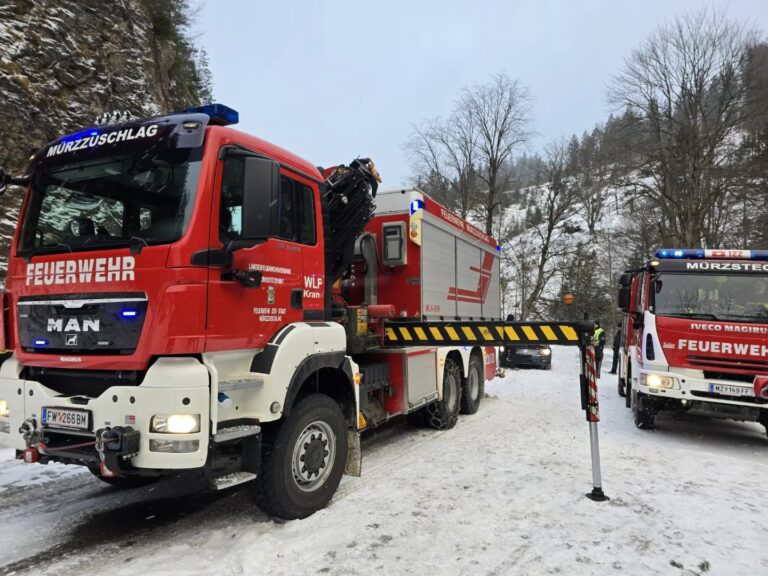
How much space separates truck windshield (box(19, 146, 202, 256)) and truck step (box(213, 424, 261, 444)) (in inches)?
54.0

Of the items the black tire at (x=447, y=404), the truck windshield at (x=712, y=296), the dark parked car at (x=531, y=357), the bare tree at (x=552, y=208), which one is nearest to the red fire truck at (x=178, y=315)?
the black tire at (x=447, y=404)

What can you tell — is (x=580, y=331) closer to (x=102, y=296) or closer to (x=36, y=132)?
(x=102, y=296)

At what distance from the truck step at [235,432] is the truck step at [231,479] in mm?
326

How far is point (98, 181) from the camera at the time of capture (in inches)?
151

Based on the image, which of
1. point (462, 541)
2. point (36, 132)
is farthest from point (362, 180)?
point (36, 132)

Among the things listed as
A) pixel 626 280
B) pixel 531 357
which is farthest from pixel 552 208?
pixel 626 280

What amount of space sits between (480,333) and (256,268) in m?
3.05

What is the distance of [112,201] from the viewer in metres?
3.75

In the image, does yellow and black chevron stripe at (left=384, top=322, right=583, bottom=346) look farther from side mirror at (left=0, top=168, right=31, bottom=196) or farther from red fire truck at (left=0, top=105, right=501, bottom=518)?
side mirror at (left=0, top=168, right=31, bottom=196)

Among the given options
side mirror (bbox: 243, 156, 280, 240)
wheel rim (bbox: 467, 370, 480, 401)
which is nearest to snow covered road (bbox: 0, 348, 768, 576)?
side mirror (bbox: 243, 156, 280, 240)

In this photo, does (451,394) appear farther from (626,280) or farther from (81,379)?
(81,379)

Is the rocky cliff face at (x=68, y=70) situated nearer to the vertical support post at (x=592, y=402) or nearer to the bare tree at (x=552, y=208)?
the vertical support post at (x=592, y=402)

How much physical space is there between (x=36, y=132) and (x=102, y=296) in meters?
11.7

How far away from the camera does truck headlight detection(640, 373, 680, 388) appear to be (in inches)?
284
